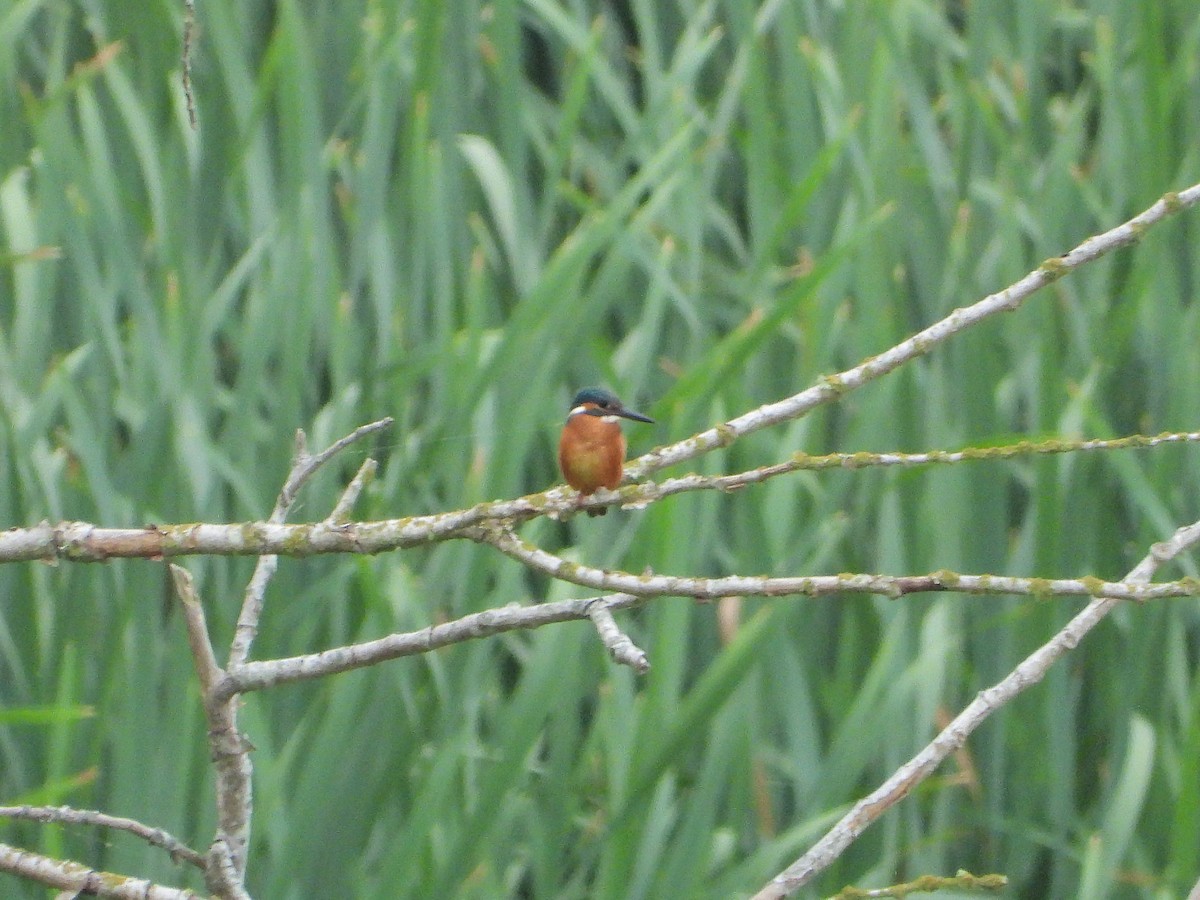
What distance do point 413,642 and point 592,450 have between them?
718 mm

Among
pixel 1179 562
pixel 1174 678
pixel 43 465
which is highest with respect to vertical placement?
pixel 43 465

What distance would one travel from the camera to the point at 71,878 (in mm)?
1168

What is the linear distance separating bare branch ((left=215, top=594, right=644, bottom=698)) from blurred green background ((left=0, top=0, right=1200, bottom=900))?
51cm

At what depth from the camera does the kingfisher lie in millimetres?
1820

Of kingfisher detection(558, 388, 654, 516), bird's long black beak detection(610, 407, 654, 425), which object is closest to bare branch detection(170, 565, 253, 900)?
kingfisher detection(558, 388, 654, 516)

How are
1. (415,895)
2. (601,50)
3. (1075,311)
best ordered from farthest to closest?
(601,50), (1075,311), (415,895)

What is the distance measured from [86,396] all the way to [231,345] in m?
0.32

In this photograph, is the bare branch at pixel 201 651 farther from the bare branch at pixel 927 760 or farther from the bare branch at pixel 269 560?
the bare branch at pixel 927 760

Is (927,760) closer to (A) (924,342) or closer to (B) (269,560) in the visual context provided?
(A) (924,342)

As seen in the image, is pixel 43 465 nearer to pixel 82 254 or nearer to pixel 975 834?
pixel 82 254

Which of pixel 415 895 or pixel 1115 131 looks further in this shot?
pixel 1115 131

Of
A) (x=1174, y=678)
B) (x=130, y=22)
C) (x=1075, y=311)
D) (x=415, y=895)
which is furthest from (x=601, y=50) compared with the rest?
(x=415, y=895)

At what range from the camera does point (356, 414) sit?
236cm

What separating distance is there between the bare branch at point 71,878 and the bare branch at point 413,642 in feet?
0.52
